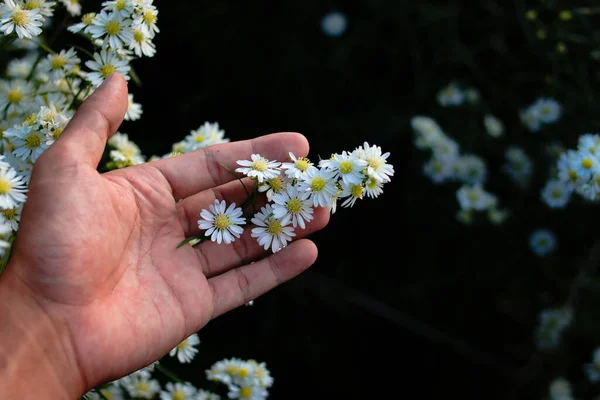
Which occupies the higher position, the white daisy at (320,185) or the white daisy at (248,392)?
the white daisy at (320,185)

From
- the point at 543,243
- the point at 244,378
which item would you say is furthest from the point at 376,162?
the point at 543,243

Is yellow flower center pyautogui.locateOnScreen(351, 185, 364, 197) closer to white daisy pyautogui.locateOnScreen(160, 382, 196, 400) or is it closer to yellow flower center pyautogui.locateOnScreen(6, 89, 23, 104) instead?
white daisy pyautogui.locateOnScreen(160, 382, 196, 400)

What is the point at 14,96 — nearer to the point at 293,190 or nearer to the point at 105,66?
the point at 105,66

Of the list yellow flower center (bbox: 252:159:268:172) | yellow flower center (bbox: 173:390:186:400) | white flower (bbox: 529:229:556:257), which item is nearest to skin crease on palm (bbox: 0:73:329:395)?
yellow flower center (bbox: 252:159:268:172)

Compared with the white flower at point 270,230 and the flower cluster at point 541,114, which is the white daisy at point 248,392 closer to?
the white flower at point 270,230

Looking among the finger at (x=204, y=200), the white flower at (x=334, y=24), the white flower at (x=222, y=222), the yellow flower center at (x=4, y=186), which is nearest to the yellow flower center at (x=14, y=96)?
the yellow flower center at (x=4, y=186)

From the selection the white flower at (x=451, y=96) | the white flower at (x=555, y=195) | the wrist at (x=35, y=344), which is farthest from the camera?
the white flower at (x=451, y=96)

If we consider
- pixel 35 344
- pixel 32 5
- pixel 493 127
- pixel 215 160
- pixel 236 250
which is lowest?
pixel 35 344
